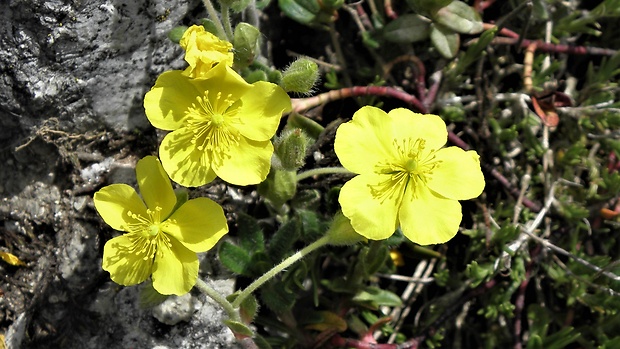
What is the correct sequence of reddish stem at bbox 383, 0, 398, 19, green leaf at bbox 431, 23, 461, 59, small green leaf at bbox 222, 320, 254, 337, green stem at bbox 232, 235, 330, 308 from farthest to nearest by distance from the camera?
reddish stem at bbox 383, 0, 398, 19
green leaf at bbox 431, 23, 461, 59
small green leaf at bbox 222, 320, 254, 337
green stem at bbox 232, 235, 330, 308

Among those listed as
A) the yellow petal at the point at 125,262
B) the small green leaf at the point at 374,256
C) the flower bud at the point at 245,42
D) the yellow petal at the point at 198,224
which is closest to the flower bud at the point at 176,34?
the flower bud at the point at 245,42

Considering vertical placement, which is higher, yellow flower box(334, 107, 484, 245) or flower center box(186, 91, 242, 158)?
flower center box(186, 91, 242, 158)

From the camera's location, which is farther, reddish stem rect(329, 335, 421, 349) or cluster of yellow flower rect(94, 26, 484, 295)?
reddish stem rect(329, 335, 421, 349)

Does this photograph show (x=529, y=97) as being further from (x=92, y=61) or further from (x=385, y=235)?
(x=92, y=61)

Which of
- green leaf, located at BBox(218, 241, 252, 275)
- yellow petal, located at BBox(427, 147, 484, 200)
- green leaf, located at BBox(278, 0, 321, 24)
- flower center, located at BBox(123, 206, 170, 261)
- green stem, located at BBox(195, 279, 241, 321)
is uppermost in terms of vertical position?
green leaf, located at BBox(278, 0, 321, 24)

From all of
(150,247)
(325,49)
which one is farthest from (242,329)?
(325,49)

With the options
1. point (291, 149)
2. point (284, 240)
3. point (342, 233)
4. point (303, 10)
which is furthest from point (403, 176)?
point (303, 10)

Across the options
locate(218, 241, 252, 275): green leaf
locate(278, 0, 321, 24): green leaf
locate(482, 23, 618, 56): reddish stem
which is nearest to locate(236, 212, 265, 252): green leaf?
locate(218, 241, 252, 275): green leaf

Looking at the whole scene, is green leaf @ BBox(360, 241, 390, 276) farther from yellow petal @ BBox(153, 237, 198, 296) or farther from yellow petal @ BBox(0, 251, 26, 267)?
yellow petal @ BBox(0, 251, 26, 267)
